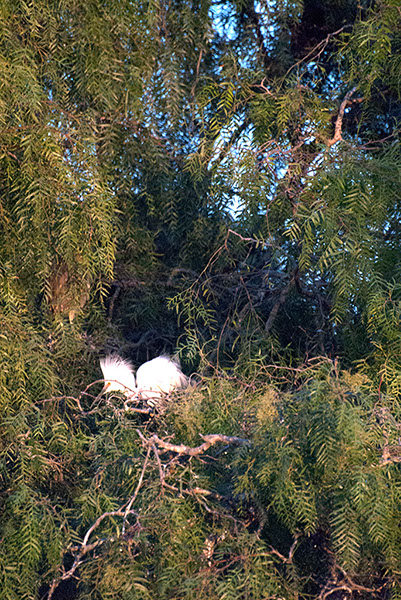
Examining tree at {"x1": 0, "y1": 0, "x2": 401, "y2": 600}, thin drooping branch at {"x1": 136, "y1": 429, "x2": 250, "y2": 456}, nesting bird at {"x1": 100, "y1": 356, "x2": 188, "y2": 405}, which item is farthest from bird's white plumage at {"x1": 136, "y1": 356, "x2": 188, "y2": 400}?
thin drooping branch at {"x1": 136, "y1": 429, "x2": 250, "y2": 456}

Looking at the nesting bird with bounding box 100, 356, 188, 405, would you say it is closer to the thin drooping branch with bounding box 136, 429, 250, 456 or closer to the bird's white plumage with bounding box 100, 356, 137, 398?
the bird's white plumage with bounding box 100, 356, 137, 398

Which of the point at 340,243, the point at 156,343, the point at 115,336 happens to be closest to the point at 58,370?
the point at 115,336

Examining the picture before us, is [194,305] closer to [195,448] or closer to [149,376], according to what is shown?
[149,376]

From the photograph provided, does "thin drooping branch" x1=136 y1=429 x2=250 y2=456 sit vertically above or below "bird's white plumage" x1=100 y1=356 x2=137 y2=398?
above

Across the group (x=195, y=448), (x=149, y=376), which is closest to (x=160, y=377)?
(x=149, y=376)

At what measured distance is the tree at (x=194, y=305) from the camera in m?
1.94

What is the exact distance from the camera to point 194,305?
2.74 m

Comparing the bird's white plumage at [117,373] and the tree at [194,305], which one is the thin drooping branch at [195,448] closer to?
the tree at [194,305]

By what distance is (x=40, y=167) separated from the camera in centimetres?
241

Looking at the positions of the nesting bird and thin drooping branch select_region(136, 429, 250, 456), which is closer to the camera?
thin drooping branch select_region(136, 429, 250, 456)

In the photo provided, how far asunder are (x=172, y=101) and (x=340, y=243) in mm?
1085

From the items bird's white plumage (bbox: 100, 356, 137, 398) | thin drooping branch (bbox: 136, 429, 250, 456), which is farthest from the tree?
bird's white plumage (bbox: 100, 356, 137, 398)

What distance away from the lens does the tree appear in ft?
6.36

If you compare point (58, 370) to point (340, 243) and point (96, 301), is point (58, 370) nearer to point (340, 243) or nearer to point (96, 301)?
point (96, 301)
